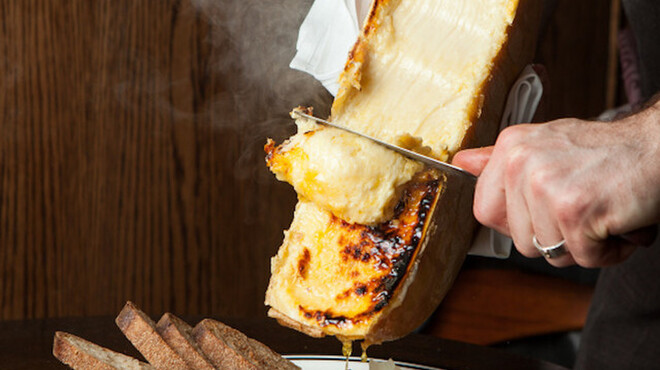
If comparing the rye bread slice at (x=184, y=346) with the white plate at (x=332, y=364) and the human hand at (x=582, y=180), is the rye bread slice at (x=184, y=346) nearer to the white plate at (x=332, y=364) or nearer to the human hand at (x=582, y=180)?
the white plate at (x=332, y=364)

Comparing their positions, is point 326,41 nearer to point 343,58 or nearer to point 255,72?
point 343,58

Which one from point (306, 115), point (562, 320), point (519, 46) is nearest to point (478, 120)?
point (519, 46)

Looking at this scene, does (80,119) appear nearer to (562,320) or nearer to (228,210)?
(228,210)

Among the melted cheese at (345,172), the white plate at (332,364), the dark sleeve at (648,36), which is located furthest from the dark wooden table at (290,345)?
the dark sleeve at (648,36)

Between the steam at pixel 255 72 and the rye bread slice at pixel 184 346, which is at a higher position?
the steam at pixel 255 72

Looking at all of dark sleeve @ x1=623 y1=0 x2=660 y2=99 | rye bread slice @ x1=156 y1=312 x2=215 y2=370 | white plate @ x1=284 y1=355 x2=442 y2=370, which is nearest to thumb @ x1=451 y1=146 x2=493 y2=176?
white plate @ x1=284 y1=355 x2=442 y2=370

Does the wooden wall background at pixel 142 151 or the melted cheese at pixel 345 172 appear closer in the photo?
the melted cheese at pixel 345 172
